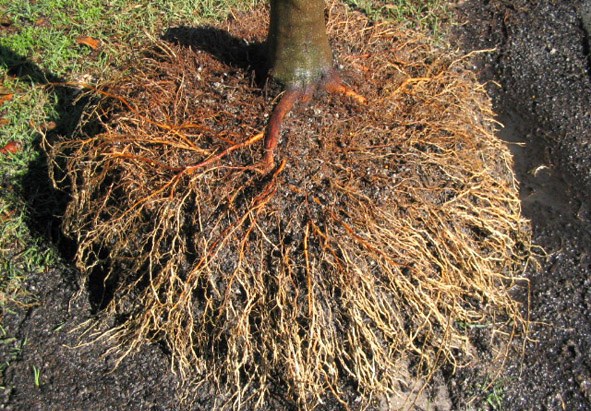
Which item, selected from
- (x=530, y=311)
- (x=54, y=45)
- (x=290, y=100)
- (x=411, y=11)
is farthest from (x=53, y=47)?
(x=530, y=311)

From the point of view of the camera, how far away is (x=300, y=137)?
2605 mm

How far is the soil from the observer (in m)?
2.52

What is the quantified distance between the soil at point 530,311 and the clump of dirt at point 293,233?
0.10m

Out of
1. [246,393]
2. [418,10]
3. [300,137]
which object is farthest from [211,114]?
[418,10]

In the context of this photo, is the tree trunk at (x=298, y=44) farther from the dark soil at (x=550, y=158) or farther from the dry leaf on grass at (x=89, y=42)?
the dry leaf on grass at (x=89, y=42)

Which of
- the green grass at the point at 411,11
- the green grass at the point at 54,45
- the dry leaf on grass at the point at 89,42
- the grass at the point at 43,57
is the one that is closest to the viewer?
the grass at the point at 43,57

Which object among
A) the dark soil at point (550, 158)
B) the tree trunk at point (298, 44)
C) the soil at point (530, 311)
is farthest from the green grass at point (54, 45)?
the tree trunk at point (298, 44)

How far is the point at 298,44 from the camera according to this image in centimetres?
263

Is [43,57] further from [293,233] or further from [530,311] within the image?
[530,311]

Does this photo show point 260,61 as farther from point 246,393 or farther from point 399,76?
point 246,393

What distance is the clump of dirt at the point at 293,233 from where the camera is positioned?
240 centimetres

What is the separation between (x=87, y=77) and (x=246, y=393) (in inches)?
82.2

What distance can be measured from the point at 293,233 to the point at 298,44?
77cm

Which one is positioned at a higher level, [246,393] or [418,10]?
[418,10]
